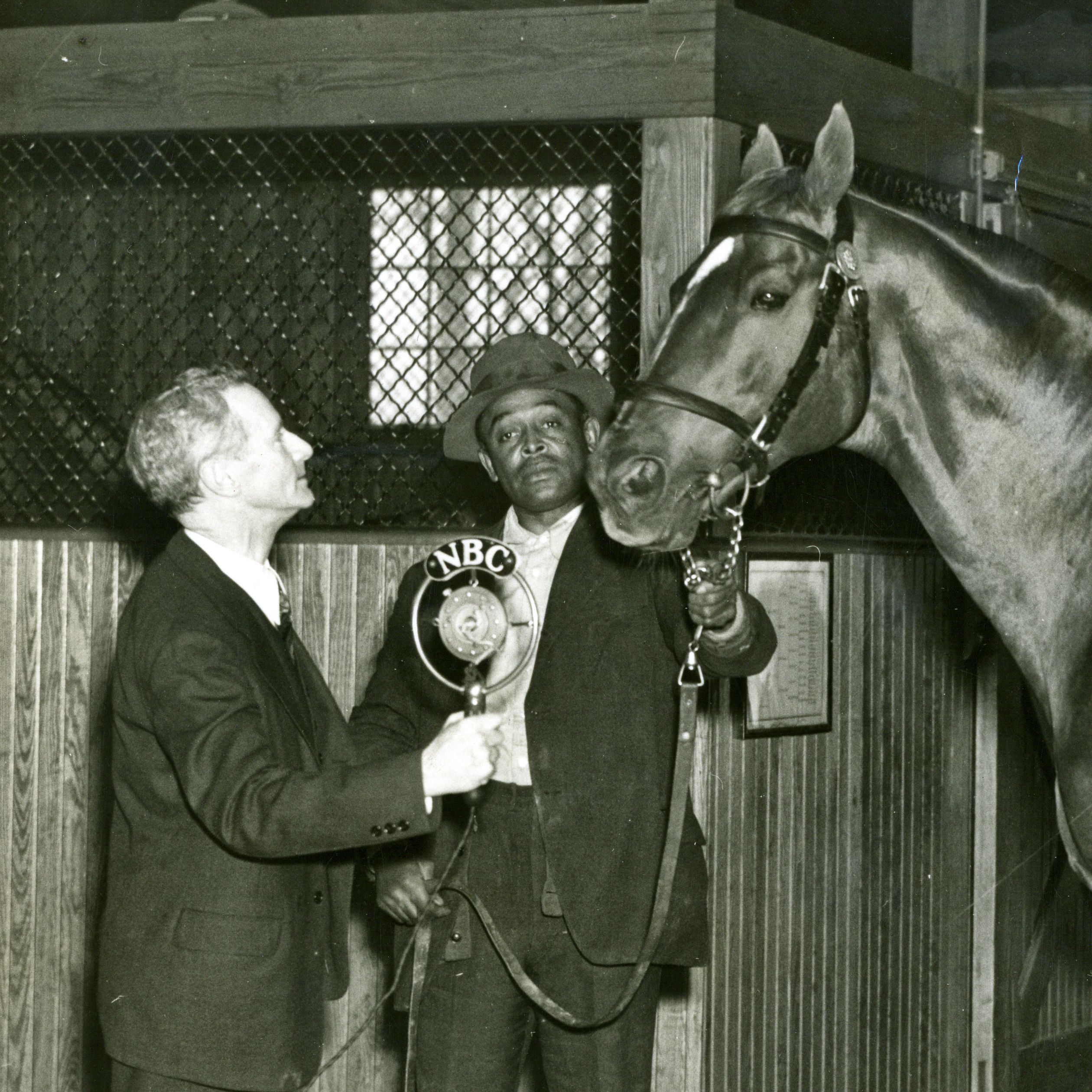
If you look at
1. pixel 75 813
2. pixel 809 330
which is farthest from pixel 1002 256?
pixel 75 813

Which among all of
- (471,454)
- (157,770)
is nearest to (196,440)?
(157,770)

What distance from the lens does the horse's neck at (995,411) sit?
7.98 ft

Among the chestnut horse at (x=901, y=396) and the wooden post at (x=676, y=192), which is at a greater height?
the wooden post at (x=676, y=192)

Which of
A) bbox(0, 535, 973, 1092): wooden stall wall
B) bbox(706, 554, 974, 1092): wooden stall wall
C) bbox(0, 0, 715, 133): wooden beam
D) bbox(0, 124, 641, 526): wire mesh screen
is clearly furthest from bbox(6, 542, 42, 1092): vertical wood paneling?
bbox(706, 554, 974, 1092): wooden stall wall

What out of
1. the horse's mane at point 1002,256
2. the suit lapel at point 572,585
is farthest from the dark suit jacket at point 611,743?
the horse's mane at point 1002,256

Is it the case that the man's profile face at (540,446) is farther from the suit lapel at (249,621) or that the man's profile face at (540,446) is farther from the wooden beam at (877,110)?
the wooden beam at (877,110)

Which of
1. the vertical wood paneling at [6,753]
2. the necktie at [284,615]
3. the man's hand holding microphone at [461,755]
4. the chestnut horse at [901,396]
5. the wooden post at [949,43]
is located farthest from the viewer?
the wooden post at [949,43]

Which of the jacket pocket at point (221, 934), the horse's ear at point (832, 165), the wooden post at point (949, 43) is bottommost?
the jacket pocket at point (221, 934)

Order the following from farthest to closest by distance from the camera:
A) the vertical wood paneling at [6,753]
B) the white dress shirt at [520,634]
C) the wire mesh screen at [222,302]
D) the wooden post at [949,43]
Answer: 1. the wooden post at [949,43]
2. the vertical wood paneling at [6,753]
3. the wire mesh screen at [222,302]
4. the white dress shirt at [520,634]

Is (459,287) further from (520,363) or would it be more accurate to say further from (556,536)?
(556,536)

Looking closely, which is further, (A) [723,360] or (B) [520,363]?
(B) [520,363]

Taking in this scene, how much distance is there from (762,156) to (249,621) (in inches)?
48.3

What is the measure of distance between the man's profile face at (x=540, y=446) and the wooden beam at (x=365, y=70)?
2.69 ft

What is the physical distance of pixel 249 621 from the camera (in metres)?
2.36
